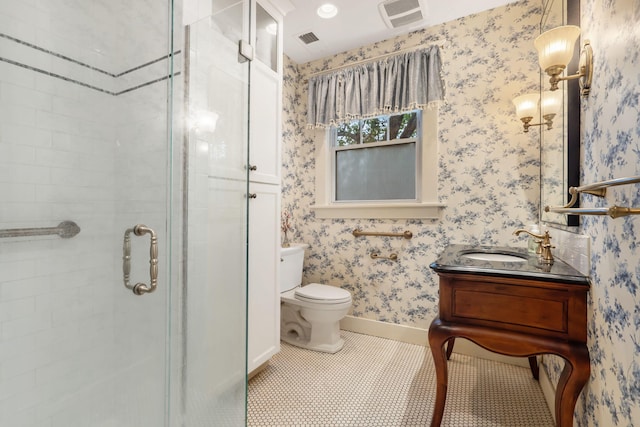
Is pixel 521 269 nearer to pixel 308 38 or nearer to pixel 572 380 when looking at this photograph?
pixel 572 380

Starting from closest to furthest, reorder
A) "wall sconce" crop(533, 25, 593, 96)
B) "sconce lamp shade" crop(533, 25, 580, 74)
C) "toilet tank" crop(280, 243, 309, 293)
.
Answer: "wall sconce" crop(533, 25, 593, 96), "sconce lamp shade" crop(533, 25, 580, 74), "toilet tank" crop(280, 243, 309, 293)

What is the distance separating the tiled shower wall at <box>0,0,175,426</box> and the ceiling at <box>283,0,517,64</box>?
1245mm

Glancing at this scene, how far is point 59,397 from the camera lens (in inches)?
47.1

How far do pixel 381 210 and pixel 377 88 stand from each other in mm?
1036

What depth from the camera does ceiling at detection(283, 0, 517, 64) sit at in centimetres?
212

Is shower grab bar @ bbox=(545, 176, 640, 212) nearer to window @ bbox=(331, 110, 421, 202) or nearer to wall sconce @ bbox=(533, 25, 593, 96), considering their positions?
wall sconce @ bbox=(533, 25, 593, 96)

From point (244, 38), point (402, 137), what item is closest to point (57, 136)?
point (244, 38)

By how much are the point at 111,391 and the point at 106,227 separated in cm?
72

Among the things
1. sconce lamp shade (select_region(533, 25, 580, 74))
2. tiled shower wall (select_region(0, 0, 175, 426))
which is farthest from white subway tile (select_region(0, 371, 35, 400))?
sconce lamp shade (select_region(533, 25, 580, 74))

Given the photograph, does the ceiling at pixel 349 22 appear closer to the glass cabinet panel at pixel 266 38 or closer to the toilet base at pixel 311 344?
the glass cabinet panel at pixel 266 38

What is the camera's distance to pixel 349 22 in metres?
2.31

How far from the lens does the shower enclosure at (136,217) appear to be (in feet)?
3.86

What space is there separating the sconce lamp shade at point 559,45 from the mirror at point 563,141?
80 millimetres

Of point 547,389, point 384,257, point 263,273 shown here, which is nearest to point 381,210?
point 384,257
